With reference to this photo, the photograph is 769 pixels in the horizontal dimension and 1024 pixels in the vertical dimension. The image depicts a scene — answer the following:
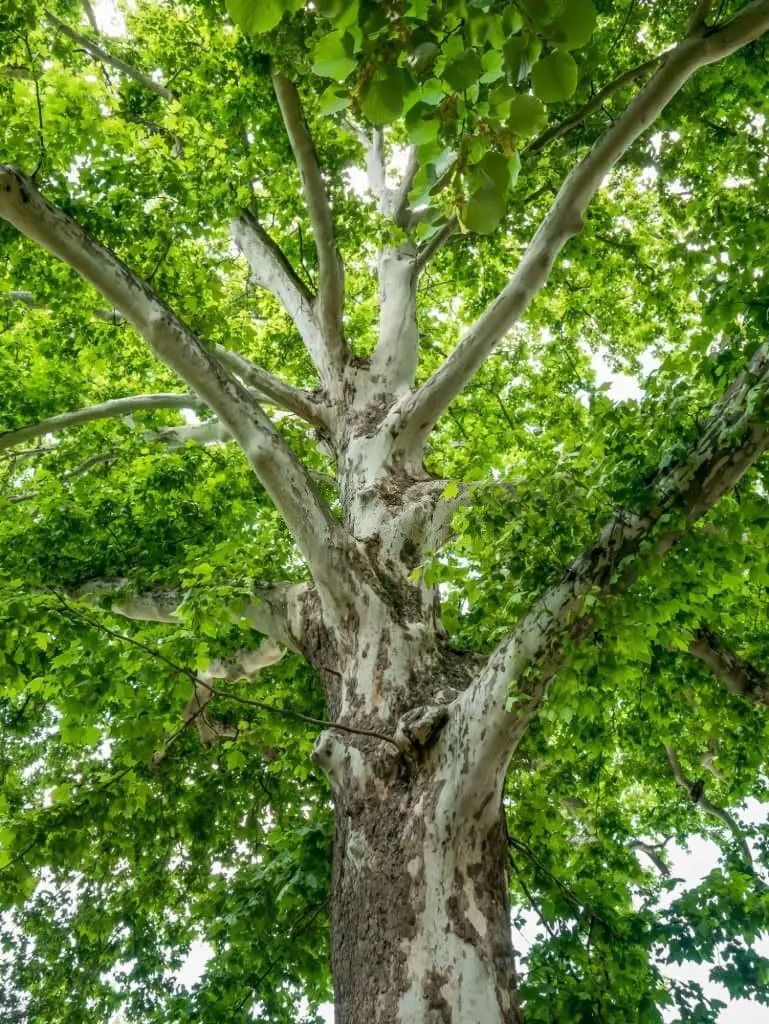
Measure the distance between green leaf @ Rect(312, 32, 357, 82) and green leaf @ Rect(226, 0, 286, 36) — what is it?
117 mm

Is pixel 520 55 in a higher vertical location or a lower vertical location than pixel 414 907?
higher

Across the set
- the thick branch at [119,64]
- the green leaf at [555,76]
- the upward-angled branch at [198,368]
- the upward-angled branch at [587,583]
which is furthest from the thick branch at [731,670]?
the thick branch at [119,64]

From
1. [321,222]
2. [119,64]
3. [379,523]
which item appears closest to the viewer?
[379,523]

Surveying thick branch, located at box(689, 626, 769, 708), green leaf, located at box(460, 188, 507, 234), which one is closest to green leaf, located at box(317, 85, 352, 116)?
green leaf, located at box(460, 188, 507, 234)

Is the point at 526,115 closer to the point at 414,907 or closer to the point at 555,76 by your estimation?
the point at 555,76

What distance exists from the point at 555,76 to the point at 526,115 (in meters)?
0.13

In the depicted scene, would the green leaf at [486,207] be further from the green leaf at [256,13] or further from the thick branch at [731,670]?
the thick branch at [731,670]

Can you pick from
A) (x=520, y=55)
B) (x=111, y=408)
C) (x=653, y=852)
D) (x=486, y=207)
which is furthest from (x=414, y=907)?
(x=653, y=852)

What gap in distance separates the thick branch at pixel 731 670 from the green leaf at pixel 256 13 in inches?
214

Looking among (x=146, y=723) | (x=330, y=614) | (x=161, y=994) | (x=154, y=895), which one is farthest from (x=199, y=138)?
(x=161, y=994)

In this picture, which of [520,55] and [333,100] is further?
[333,100]

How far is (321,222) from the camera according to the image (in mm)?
4910

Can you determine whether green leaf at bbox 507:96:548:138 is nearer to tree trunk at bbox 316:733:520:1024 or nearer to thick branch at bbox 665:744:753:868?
tree trunk at bbox 316:733:520:1024

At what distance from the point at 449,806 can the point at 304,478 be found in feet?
5.92
